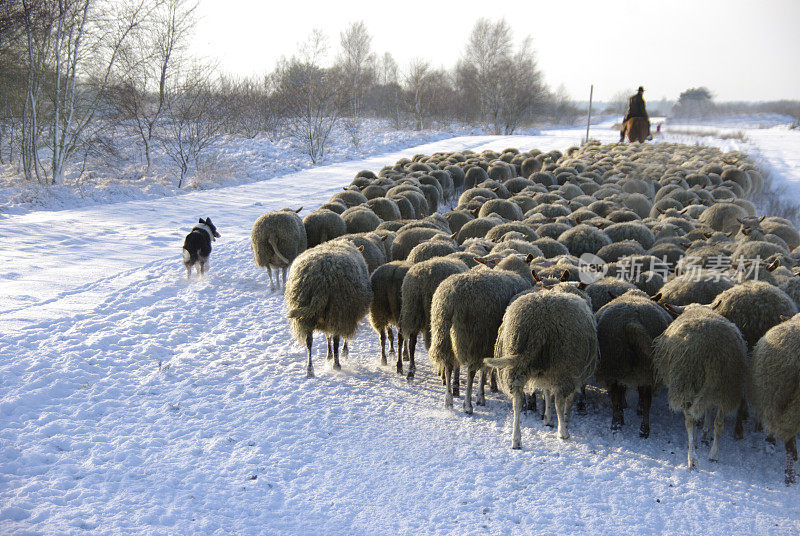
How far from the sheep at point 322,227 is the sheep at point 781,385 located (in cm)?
641

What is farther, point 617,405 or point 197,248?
point 197,248

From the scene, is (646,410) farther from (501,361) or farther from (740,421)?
(501,361)

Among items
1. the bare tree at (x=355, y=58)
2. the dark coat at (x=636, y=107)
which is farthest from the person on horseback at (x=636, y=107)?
the bare tree at (x=355, y=58)

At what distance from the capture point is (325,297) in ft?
18.0

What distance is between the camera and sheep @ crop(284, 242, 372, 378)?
5.50 m

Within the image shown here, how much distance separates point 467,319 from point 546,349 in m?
0.78

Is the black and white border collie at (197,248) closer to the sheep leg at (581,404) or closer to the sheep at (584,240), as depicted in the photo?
the sheep at (584,240)

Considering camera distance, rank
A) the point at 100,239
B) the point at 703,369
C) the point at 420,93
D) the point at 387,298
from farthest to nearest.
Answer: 1. the point at 420,93
2. the point at 100,239
3. the point at 387,298
4. the point at 703,369

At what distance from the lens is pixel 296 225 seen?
8.42 metres

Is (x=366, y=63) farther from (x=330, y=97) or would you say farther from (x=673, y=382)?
(x=673, y=382)

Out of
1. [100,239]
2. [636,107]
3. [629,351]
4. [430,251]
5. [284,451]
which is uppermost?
[636,107]

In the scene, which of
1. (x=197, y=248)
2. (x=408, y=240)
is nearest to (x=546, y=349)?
(x=408, y=240)

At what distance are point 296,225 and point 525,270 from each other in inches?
159

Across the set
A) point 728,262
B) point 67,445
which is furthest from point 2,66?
point 728,262
